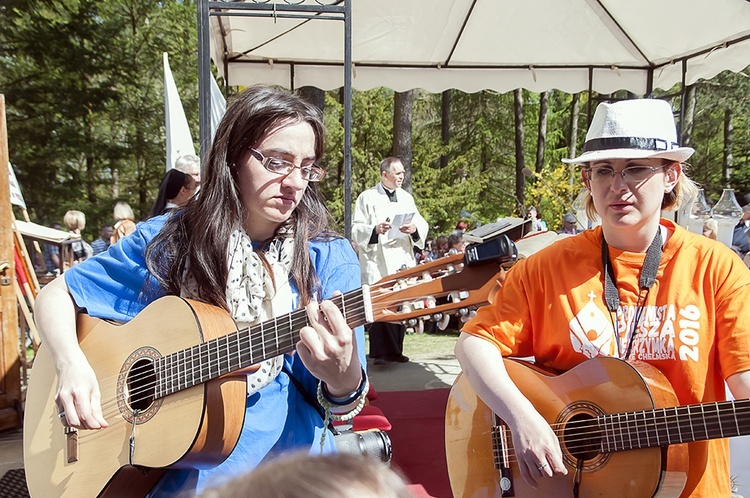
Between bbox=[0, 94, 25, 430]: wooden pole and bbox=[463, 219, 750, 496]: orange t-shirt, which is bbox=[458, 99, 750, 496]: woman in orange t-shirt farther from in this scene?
bbox=[0, 94, 25, 430]: wooden pole

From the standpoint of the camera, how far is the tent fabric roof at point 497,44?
609 centimetres

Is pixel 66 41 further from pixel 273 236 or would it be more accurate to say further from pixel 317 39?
pixel 273 236

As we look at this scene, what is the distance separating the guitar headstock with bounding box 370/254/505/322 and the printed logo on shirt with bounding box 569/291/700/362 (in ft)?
1.92

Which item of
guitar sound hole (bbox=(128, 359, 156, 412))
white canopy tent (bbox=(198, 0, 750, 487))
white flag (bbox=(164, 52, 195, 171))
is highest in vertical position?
white canopy tent (bbox=(198, 0, 750, 487))

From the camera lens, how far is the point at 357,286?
1.79m

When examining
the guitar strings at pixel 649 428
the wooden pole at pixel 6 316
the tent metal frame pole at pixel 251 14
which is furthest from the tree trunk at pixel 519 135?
the guitar strings at pixel 649 428

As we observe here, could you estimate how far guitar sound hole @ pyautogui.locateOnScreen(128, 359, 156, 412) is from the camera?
1.80m

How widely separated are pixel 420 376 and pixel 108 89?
14.4m

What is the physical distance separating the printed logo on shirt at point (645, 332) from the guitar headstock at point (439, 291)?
23.0 inches

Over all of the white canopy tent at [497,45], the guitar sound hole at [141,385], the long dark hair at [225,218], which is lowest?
the guitar sound hole at [141,385]

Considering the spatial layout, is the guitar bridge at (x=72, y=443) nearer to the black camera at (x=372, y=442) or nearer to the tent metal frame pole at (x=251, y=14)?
the black camera at (x=372, y=442)

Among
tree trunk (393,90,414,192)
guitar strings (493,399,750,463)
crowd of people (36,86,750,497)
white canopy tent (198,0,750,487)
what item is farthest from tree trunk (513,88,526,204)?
guitar strings (493,399,750,463)

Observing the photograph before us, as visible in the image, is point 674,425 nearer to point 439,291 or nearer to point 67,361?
point 439,291

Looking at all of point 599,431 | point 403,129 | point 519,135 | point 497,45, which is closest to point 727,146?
point 519,135
